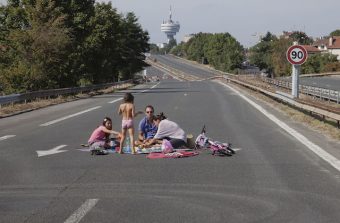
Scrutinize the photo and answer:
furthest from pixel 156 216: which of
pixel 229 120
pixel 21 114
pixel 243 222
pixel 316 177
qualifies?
pixel 21 114

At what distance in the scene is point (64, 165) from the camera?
410 inches

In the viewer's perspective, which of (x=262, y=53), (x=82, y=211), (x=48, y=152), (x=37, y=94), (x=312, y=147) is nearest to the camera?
(x=82, y=211)

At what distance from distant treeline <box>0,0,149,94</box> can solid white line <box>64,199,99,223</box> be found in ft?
99.4

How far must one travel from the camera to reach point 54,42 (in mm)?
40938

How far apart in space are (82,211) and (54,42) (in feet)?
116

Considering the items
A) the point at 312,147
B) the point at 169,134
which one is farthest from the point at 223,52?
the point at 169,134

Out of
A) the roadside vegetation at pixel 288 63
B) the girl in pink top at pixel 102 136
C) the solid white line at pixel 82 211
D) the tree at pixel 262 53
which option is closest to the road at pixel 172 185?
the solid white line at pixel 82 211

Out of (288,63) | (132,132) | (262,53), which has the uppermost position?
(132,132)

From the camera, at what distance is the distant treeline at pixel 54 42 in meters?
39.2

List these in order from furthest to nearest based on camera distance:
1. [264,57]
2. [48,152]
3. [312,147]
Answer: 1. [264,57]
2. [312,147]
3. [48,152]

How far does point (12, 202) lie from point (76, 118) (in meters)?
14.1

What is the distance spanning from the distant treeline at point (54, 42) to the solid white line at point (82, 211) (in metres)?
30.3

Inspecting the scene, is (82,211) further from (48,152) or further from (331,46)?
(331,46)

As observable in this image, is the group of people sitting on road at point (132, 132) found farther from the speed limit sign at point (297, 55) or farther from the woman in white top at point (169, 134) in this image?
the speed limit sign at point (297, 55)
